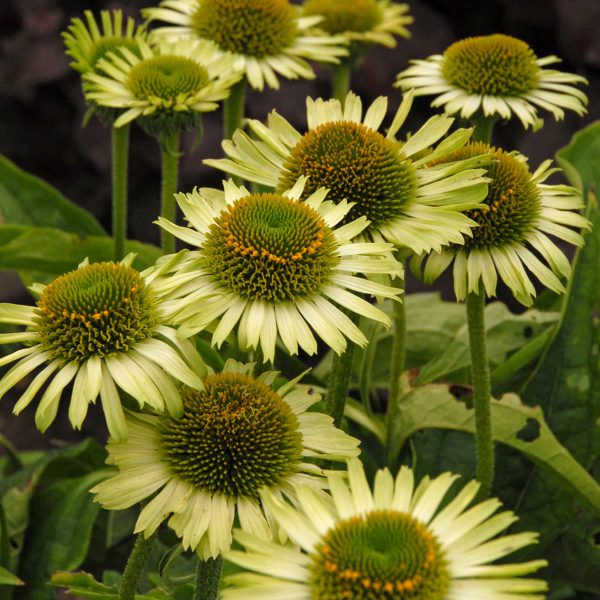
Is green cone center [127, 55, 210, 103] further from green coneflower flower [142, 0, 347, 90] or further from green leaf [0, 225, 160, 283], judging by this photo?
green leaf [0, 225, 160, 283]

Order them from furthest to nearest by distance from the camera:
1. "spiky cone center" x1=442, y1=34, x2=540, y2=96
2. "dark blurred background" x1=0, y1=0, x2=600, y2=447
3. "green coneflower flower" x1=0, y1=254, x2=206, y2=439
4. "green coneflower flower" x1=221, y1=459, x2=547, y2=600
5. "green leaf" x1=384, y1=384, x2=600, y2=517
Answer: "dark blurred background" x1=0, y1=0, x2=600, y2=447 < "spiky cone center" x1=442, y1=34, x2=540, y2=96 < "green leaf" x1=384, y1=384, x2=600, y2=517 < "green coneflower flower" x1=0, y1=254, x2=206, y2=439 < "green coneflower flower" x1=221, y1=459, x2=547, y2=600

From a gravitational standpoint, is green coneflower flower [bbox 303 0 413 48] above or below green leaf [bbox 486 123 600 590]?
above

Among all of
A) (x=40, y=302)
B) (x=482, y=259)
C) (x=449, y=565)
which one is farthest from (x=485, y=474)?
(x=40, y=302)

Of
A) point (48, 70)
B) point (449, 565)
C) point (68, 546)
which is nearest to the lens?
point (449, 565)

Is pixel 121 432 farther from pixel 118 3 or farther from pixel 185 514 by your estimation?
pixel 118 3

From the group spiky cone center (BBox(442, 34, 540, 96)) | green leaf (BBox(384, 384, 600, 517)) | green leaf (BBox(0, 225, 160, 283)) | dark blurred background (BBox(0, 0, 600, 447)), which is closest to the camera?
green leaf (BBox(384, 384, 600, 517))

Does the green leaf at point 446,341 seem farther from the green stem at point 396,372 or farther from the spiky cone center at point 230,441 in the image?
the spiky cone center at point 230,441

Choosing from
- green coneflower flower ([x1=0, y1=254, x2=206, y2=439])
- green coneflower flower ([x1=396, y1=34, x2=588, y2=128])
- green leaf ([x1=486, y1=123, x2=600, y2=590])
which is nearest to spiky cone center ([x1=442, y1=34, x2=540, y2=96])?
green coneflower flower ([x1=396, y1=34, x2=588, y2=128])
